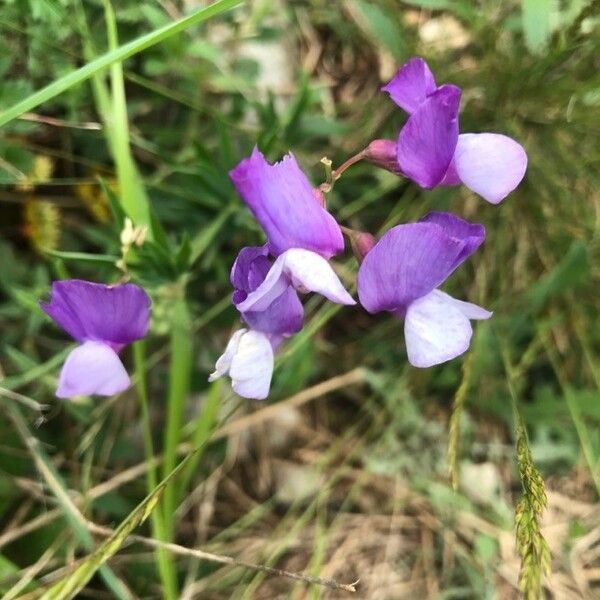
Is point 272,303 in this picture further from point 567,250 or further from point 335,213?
point 567,250

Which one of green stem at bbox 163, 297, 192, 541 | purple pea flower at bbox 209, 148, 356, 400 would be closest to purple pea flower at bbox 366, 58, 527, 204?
purple pea flower at bbox 209, 148, 356, 400

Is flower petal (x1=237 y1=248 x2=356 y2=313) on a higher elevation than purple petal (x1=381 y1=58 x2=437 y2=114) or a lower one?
lower

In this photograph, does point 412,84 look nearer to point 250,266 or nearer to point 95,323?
point 250,266

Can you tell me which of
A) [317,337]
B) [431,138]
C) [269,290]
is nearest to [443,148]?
[431,138]

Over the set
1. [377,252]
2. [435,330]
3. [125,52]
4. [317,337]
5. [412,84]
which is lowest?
[317,337]

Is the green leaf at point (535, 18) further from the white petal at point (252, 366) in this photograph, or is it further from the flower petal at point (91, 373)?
the flower petal at point (91, 373)

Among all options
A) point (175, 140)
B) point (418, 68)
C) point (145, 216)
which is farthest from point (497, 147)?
point (175, 140)

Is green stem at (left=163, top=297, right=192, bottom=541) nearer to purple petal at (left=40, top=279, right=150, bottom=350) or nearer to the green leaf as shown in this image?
purple petal at (left=40, top=279, right=150, bottom=350)
